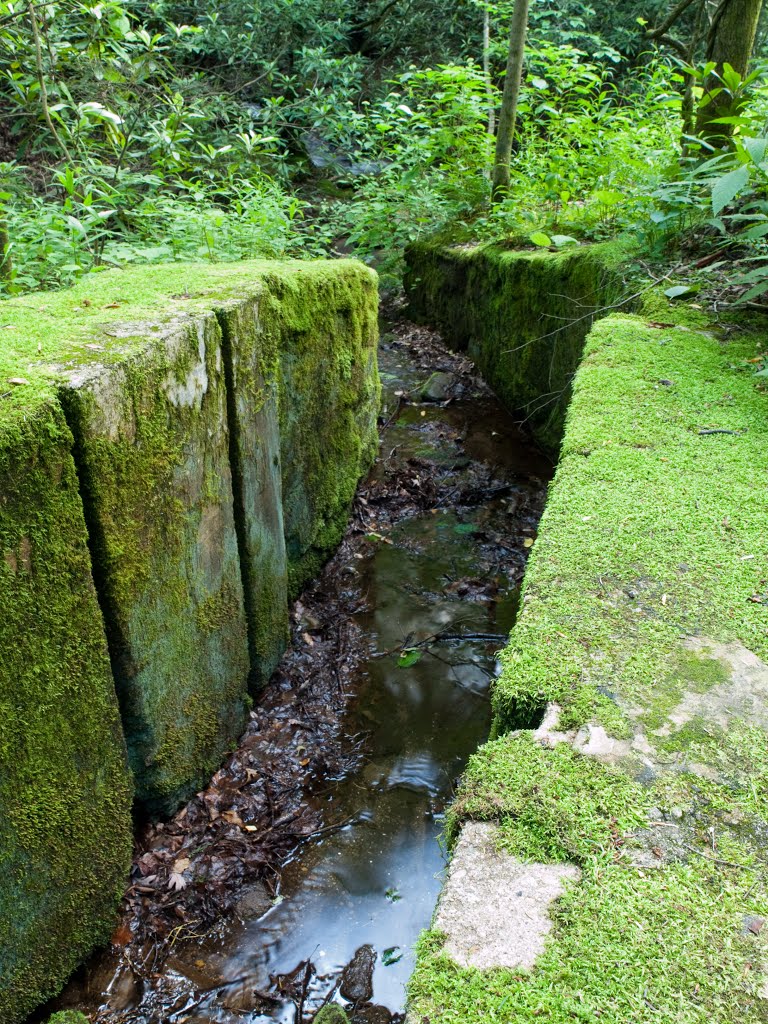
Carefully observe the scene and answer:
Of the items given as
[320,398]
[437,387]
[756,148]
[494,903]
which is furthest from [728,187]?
[437,387]

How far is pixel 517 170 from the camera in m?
10.1

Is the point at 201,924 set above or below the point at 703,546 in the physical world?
below

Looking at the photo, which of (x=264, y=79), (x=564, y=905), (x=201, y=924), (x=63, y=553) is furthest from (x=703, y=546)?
(x=264, y=79)

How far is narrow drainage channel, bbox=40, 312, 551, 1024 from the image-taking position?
7.80 feet

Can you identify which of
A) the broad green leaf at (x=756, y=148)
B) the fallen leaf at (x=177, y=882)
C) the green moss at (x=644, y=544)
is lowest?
the fallen leaf at (x=177, y=882)

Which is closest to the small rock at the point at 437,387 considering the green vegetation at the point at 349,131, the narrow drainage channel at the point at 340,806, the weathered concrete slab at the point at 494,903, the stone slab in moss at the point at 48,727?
the green vegetation at the point at 349,131

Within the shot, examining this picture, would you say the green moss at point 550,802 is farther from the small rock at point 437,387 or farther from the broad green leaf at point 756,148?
the small rock at point 437,387

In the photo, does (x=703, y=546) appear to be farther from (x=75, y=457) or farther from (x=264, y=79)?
(x=264, y=79)

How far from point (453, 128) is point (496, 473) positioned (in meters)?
6.94

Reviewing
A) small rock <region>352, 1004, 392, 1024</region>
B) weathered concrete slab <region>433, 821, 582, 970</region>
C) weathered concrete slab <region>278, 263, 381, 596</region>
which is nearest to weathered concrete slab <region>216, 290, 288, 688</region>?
weathered concrete slab <region>278, 263, 381, 596</region>

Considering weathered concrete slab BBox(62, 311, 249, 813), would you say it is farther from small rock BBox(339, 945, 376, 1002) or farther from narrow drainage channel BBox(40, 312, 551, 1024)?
small rock BBox(339, 945, 376, 1002)

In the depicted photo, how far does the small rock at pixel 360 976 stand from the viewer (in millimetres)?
2380

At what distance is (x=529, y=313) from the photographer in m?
6.78

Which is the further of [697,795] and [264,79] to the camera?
[264,79]
